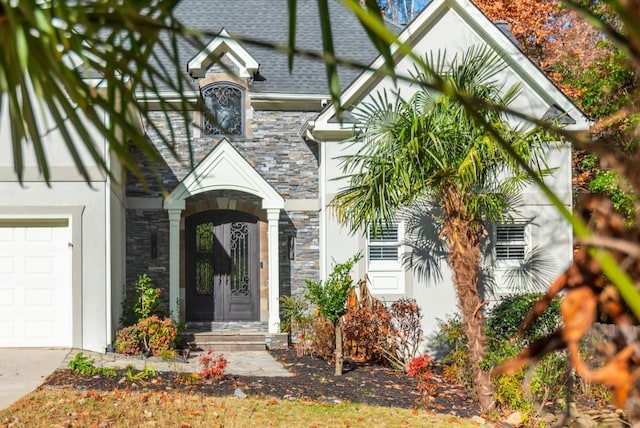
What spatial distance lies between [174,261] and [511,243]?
6.91 m

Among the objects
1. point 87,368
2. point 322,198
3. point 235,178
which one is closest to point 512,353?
point 87,368

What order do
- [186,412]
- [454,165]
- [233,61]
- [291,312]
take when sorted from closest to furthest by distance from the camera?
1. [186,412]
2. [454,165]
3. [291,312]
4. [233,61]

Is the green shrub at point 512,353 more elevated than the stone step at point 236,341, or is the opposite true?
the green shrub at point 512,353

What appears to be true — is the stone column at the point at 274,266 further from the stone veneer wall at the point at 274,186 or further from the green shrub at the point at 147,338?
the green shrub at the point at 147,338

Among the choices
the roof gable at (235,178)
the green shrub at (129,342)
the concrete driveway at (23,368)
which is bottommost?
the concrete driveway at (23,368)

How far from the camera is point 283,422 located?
8.16 meters

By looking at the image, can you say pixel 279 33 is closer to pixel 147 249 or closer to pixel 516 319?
pixel 147 249

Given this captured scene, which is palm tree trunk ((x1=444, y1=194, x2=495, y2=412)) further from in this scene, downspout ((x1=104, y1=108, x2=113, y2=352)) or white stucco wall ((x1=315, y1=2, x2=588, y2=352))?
downspout ((x1=104, y1=108, x2=113, y2=352))

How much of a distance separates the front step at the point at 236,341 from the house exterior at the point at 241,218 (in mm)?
499

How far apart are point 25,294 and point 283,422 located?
725 cm

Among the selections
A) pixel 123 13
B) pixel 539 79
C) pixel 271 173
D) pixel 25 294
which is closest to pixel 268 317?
pixel 271 173

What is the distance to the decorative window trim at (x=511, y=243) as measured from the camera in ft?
48.1

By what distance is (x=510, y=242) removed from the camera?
48.1 ft

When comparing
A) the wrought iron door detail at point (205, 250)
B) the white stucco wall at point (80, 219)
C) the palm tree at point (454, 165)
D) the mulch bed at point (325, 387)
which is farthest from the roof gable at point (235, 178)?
the palm tree at point (454, 165)
